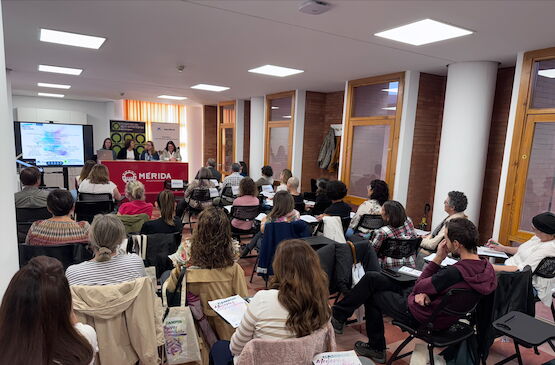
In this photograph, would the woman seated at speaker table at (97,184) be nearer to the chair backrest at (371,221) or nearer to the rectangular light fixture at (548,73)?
the chair backrest at (371,221)

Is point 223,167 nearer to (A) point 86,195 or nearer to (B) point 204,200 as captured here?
(B) point 204,200

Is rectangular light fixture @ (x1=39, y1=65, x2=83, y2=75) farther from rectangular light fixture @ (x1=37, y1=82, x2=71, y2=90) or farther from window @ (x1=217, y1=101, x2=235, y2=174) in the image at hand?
window @ (x1=217, y1=101, x2=235, y2=174)

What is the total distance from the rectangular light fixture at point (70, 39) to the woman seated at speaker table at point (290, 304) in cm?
393

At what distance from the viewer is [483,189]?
204 inches

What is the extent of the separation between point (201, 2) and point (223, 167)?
8.55 m

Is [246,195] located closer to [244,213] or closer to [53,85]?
[244,213]

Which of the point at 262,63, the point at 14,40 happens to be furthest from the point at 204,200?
the point at 14,40

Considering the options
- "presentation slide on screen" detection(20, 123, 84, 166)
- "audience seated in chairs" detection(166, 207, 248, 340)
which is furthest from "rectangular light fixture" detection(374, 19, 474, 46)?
"presentation slide on screen" detection(20, 123, 84, 166)

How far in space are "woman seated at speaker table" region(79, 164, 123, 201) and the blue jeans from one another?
3.52m

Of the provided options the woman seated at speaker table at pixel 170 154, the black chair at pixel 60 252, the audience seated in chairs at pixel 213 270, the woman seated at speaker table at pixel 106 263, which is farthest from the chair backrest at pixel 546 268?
the woman seated at speaker table at pixel 170 154

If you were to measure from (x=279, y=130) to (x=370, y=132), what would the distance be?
288 cm

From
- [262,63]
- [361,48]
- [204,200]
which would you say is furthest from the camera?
[204,200]

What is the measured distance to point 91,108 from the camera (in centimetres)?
1206

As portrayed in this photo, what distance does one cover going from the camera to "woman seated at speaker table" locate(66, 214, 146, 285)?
191 centimetres
